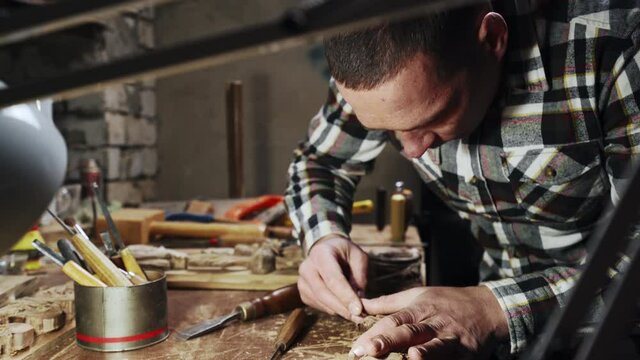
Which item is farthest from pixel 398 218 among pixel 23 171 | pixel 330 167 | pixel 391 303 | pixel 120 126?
pixel 120 126

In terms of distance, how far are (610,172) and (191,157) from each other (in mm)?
3122

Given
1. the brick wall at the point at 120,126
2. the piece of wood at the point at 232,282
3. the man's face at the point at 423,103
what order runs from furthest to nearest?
the brick wall at the point at 120,126
the piece of wood at the point at 232,282
the man's face at the point at 423,103

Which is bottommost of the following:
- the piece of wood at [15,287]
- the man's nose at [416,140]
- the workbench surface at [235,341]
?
the workbench surface at [235,341]

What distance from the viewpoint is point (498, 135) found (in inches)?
50.7

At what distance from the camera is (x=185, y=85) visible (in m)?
3.89

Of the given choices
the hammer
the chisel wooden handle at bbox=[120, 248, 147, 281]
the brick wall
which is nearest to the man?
the chisel wooden handle at bbox=[120, 248, 147, 281]

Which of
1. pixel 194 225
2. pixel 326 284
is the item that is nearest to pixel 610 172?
pixel 326 284

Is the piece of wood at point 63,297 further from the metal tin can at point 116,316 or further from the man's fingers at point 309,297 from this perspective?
the man's fingers at point 309,297

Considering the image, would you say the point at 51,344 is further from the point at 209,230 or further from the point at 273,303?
the point at 209,230

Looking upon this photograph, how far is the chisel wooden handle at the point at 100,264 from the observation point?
42.0 inches

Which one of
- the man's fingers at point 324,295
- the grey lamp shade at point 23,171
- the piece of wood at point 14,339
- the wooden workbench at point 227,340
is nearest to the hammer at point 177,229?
the wooden workbench at point 227,340

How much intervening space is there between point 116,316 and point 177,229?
0.92m

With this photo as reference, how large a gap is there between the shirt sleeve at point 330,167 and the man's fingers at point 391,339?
524 mm

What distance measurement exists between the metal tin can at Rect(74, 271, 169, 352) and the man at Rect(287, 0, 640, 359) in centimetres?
34
